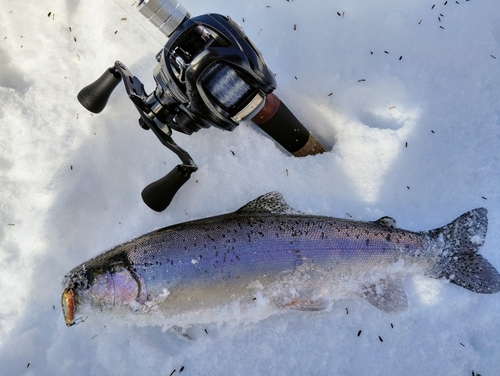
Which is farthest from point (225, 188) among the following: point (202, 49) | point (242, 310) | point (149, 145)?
point (202, 49)

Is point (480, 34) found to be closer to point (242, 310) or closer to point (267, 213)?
point (267, 213)

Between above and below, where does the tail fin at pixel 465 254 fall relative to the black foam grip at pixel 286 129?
below

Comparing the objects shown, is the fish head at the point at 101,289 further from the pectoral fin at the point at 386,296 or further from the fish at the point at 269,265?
the pectoral fin at the point at 386,296

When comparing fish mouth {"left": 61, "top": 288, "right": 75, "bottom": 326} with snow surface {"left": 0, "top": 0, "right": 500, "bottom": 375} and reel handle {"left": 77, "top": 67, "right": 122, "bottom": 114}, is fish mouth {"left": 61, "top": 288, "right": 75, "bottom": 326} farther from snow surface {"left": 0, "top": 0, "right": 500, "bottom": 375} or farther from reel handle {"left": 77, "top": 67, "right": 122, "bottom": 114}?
reel handle {"left": 77, "top": 67, "right": 122, "bottom": 114}

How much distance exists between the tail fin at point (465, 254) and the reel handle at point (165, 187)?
1.58m

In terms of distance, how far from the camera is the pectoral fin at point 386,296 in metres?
2.19

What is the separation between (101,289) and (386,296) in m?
1.70

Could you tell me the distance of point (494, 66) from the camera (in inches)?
102

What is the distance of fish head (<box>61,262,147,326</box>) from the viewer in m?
1.99

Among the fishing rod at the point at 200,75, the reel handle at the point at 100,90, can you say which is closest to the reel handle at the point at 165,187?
the fishing rod at the point at 200,75

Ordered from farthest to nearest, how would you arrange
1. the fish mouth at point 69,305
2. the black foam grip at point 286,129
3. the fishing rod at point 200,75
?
the black foam grip at point 286,129
the fish mouth at point 69,305
the fishing rod at point 200,75

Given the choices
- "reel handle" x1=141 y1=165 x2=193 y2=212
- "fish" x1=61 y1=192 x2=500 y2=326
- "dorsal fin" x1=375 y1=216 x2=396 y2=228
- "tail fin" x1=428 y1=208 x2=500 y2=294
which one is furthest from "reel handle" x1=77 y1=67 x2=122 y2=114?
"tail fin" x1=428 y1=208 x2=500 y2=294

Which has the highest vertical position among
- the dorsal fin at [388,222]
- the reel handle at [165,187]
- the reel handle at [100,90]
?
the reel handle at [100,90]

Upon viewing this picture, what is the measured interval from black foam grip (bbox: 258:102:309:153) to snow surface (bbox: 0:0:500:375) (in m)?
0.15
